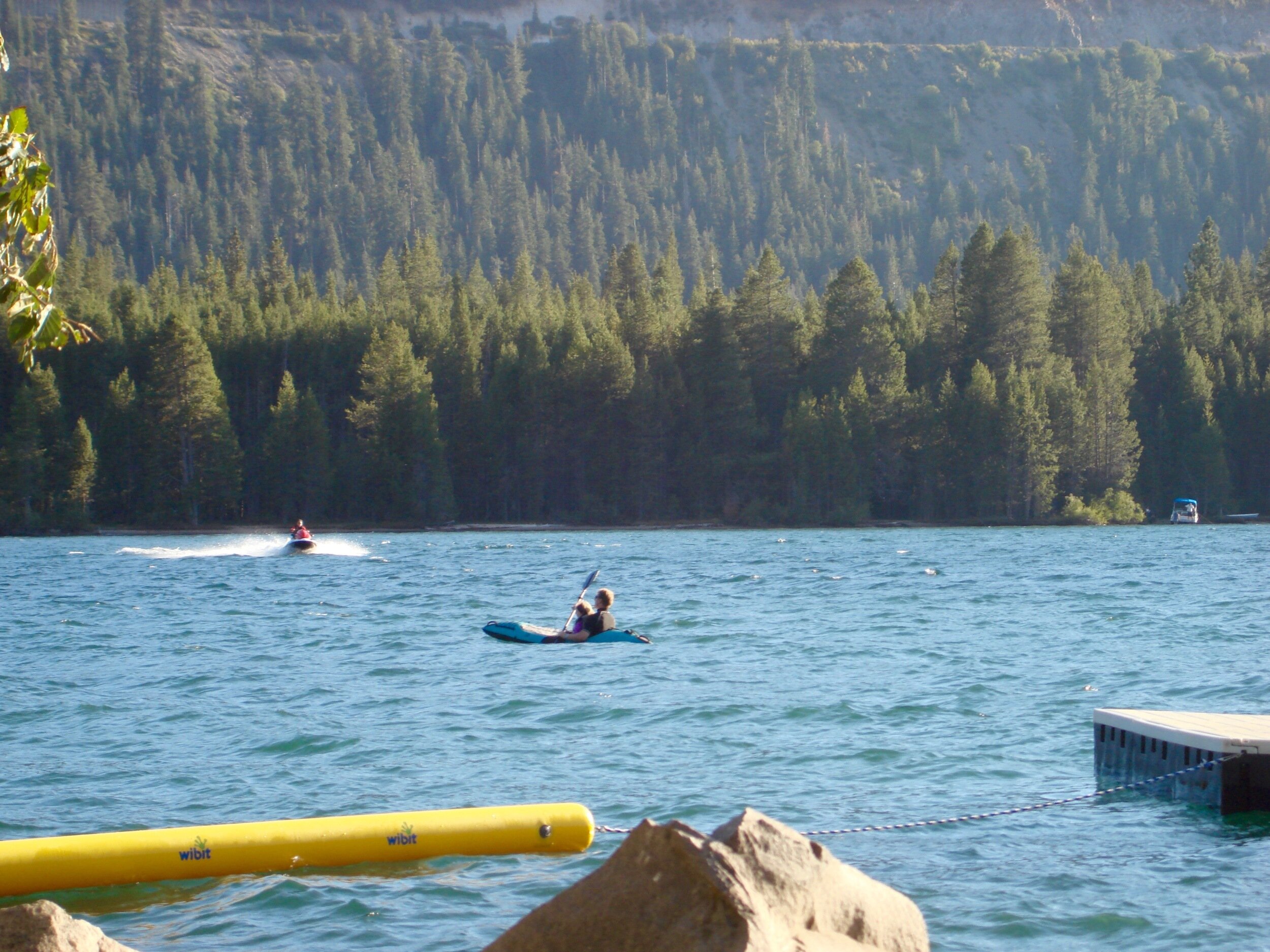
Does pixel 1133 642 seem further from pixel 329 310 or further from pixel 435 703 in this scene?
A: pixel 329 310

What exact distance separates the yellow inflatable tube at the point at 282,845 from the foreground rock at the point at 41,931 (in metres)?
3.95

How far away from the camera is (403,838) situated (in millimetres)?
13633

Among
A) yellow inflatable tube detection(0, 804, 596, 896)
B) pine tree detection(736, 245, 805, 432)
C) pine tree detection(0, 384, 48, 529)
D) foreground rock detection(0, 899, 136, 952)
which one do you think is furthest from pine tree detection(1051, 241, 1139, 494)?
foreground rock detection(0, 899, 136, 952)

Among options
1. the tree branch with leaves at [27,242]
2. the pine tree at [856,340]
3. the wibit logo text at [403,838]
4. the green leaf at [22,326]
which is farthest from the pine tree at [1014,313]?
the green leaf at [22,326]

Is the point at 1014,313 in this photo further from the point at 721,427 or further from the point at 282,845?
the point at 282,845

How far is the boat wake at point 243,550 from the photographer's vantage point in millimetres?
72500

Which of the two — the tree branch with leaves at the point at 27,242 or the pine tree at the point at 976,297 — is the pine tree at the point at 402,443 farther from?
the tree branch with leaves at the point at 27,242

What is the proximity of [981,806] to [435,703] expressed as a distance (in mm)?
10812

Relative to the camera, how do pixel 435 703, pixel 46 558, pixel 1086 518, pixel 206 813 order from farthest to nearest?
pixel 1086 518 → pixel 46 558 → pixel 435 703 → pixel 206 813

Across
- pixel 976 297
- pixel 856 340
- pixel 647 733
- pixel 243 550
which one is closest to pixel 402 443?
pixel 243 550

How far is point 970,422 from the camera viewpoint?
103 m

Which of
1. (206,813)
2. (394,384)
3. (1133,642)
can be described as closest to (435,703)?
(206,813)

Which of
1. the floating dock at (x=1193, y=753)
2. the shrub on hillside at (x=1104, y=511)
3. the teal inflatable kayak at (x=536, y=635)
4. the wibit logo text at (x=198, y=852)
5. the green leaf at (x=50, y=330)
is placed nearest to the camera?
the green leaf at (x=50, y=330)

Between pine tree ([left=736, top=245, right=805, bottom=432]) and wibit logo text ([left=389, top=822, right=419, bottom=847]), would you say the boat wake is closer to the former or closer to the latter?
pine tree ([left=736, top=245, right=805, bottom=432])
